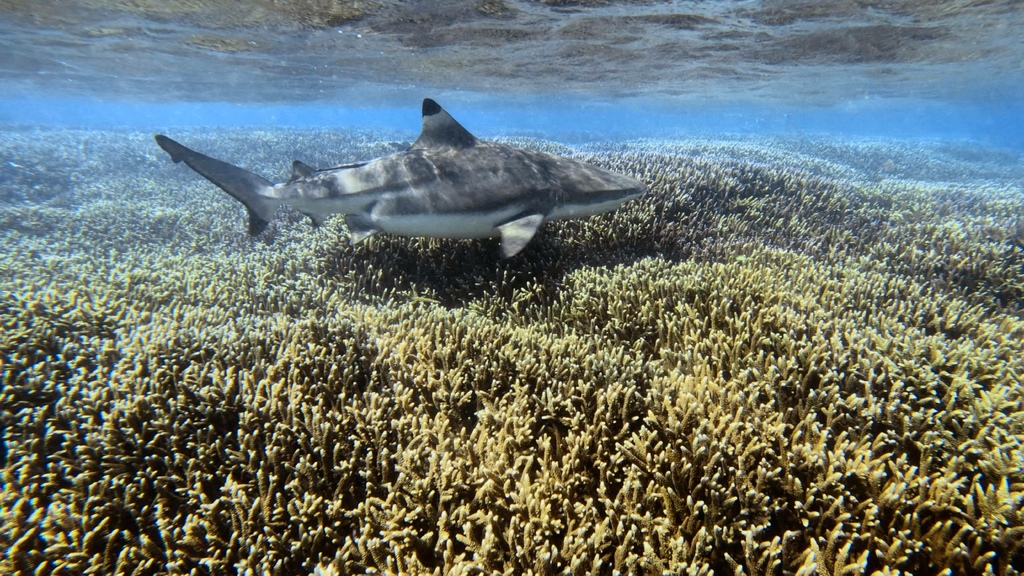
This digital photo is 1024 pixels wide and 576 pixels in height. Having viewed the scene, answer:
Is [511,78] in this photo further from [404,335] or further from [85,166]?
[404,335]

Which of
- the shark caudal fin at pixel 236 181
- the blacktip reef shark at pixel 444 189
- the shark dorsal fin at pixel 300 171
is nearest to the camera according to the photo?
the blacktip reef shark at pixel 444 189

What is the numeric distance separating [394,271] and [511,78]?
34.9 m

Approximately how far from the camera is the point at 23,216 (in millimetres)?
12164

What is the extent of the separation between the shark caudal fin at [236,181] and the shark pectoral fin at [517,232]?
3309mm

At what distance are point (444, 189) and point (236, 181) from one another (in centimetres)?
314

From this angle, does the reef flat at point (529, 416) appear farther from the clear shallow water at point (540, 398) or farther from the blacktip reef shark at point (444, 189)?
the blacktip reef shark at point (444, 189)

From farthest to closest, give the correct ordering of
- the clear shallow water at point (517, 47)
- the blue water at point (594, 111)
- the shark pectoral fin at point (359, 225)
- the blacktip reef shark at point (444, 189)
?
1. the blue water at point (594, 111)
2. the clear shallow water at point (517, 47)
3. the shark pectoral fin at point (359, 225)
4. the blacktip reef shark at point (444, 189)

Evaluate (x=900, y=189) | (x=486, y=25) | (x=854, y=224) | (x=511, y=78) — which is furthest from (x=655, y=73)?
(x=854, y=224)

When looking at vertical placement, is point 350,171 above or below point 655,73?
below

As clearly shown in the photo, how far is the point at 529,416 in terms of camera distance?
3.29 meters

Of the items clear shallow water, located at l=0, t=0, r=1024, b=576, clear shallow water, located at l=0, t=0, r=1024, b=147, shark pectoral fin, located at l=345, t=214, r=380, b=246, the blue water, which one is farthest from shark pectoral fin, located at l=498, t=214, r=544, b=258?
the blue water

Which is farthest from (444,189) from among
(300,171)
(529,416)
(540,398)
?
(529,416)

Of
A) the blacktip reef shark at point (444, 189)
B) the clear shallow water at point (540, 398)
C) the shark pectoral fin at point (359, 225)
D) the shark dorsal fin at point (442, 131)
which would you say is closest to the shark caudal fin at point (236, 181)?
the blacktip reef shark at point (444, 189)

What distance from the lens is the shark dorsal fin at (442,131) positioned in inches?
241
